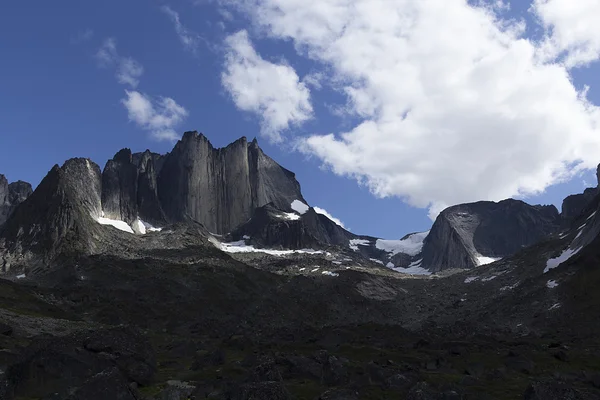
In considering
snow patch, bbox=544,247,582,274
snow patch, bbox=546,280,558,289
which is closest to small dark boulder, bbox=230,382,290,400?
snow patch, bbox=546,280,558,289

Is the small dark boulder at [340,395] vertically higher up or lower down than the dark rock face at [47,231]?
lower down

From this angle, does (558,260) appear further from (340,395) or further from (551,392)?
(340,395)

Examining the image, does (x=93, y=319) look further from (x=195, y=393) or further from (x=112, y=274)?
(x=195, y=393)

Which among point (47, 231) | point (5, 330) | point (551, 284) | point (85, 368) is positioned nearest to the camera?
point (85, 368)

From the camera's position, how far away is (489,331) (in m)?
113

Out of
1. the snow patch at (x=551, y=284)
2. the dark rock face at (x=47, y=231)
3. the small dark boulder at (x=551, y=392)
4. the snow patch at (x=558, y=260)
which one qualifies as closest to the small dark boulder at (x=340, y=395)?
the small dark boulder at (x=551, y=392)

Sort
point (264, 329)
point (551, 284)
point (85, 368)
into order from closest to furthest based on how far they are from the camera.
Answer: point (85, 368)
point (264, 329)
point (551, 284)

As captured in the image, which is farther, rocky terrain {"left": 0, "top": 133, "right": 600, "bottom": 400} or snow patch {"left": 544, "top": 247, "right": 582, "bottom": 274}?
snow patch {"left": 544, "top": 247, "right": 582, "bottom": 274}

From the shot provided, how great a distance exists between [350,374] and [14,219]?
618 feet

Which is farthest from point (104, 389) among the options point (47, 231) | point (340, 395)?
point (47, 231)

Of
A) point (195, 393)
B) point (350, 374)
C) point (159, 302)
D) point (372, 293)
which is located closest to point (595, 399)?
point (350, 374)

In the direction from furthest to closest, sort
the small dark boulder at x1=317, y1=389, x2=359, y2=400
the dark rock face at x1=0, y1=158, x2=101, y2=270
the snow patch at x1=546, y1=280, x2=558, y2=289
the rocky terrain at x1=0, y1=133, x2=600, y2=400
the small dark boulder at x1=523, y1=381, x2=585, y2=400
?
the dark rock face at x1=0, y1=158, x2=101, y2=270 → the snow patch at x1=546, y1=280, x2=558, y2=289 → the rocky terrain at x1=0, y1=133, x2=600, y2=400 → the small dark boulder at x1=317, y1=389, x2=359, y2=400 → the small dark boulder at x1=523, y1=381, x2=585, y2=400

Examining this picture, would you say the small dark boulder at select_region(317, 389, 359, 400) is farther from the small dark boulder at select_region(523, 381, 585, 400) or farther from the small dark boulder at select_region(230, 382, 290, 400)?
the small dark boulder at select_region(523, 381, 585, 400)

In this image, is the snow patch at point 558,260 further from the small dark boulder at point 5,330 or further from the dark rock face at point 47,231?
the dark rock face at point 47,231
